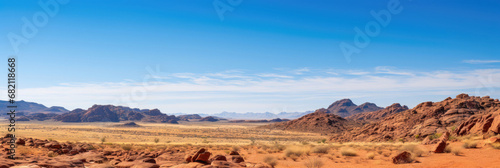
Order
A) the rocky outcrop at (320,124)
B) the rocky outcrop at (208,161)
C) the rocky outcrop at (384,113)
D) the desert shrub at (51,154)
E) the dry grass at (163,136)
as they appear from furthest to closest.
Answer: the rocky outcrop at (384,113)
the rocky outcrop at (320,124)
the dry grass at (163,136)
the desert shrub at (51,154)
the rocky outcrop at (208,161)

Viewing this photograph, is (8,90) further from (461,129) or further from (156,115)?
(156,115)

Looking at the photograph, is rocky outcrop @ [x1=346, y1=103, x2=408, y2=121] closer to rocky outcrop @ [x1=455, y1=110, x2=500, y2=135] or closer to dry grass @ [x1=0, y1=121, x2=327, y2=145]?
dry grass @ [x1=0, y1=121, x2=327, y2=145]

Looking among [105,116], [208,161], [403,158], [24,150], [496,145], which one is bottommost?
[403,158]

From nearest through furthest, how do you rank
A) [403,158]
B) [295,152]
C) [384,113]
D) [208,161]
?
1. [208,161]
2. [403,158]
3. [295,152]
4. [384,113]

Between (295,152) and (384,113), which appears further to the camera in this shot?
(384,113)

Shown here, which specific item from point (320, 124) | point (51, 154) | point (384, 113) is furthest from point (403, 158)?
point (384, 113)

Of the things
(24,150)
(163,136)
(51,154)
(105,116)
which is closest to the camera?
(51,154)

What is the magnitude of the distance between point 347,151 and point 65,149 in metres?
19.8

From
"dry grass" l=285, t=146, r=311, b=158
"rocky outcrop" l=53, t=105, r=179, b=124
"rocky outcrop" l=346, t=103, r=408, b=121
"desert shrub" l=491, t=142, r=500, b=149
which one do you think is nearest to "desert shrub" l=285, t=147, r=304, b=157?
"dry grass" l=285, t=146, r=311, b=158

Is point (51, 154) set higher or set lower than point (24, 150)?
lower

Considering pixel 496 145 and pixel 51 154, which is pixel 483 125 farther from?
pixel 51 154

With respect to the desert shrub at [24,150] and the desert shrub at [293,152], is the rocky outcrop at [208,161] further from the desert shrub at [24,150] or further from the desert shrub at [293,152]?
the desert shrub at [24,150]

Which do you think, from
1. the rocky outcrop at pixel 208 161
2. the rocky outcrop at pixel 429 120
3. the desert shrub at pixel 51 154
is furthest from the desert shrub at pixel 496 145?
the desert shrub at pixel 51 154

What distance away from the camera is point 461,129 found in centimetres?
3031
